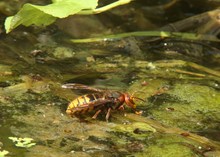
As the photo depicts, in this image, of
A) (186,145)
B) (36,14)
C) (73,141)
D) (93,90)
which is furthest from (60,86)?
(186,145)

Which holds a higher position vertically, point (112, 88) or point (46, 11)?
point (46, 11)

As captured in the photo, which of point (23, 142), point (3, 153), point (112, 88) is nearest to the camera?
point (3, 153)

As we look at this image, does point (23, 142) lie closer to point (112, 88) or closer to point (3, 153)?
point (3, 153)

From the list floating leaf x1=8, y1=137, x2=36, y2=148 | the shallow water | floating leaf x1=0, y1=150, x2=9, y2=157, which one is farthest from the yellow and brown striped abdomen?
floating leaf x1=0, y1=150, x2=9, y2=157

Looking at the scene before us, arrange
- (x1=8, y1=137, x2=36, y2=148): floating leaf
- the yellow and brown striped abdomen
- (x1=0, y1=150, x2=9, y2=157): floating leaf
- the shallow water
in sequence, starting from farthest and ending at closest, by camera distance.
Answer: the yellow and brown striped abdomen
the shallow water
(x1=8, y1=137, x2=36, y2=148): floating leaf
(x1=0, y1=150, x2=9, y2=157): floating leaf

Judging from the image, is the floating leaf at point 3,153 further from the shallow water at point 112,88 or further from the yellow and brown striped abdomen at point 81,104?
the yellow and brown striped abdomen at point 81,104

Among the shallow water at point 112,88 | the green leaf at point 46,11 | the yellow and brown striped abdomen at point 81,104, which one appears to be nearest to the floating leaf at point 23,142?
the shallow water at point 112,88

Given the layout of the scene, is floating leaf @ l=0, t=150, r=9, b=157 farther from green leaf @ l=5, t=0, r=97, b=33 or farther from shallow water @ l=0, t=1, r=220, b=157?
green leaf @ l=5, t=0, r=97, b=33

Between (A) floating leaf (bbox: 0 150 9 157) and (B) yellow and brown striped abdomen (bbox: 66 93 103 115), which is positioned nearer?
(A) floating leaf (bbox: 0 150 9 157)

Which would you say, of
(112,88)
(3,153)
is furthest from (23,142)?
(112,88)
